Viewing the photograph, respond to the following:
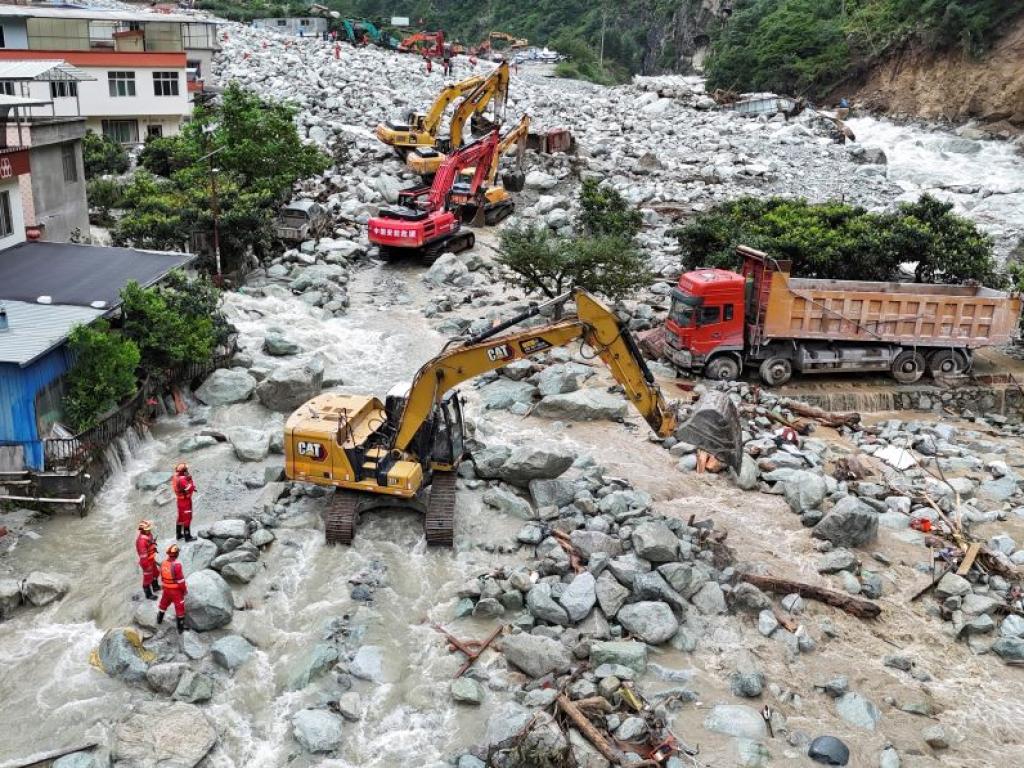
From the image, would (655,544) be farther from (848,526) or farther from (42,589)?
(42,589)

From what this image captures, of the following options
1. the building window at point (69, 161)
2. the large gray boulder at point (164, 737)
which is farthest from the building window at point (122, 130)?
the large gray boulder at point (164, 737)

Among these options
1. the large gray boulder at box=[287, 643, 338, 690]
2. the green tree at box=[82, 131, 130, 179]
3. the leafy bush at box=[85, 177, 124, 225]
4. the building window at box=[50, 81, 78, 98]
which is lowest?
the large gray boulder at box=[287, 643, 338, 690]

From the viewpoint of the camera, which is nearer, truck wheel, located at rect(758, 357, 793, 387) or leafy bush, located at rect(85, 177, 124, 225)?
truck wheel, located at rect(758, 357, 793, 387)

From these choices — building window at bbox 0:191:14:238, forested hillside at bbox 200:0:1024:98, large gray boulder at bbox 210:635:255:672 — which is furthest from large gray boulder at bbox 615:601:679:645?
forested hillside at bbox 200:0:1024:98

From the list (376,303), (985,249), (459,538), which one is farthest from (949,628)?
(376,303)

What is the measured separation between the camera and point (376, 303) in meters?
25.7

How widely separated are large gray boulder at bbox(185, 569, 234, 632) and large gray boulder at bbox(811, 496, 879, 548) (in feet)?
27.9

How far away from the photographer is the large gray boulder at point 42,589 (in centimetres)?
1247

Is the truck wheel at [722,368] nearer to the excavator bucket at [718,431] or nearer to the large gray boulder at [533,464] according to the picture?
the excavator bucket at [718,431]

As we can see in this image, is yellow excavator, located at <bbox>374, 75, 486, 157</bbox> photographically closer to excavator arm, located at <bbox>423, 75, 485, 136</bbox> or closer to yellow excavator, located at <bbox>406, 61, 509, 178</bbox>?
excavator arm, located at <bbox>423, 75, 485, 136</bbox>

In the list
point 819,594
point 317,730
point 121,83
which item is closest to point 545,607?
point 317,730

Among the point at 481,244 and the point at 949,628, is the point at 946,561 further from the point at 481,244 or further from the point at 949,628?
the point at 481,244

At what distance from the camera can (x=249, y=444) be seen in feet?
54.6

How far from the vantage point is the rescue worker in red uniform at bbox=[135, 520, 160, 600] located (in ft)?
→ 39.6
